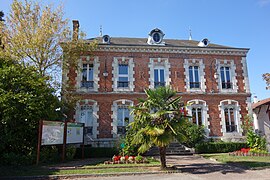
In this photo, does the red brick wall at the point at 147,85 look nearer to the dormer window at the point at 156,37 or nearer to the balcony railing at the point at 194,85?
the balcony railing at the point at 194,85

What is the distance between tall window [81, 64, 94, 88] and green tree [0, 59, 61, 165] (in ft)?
16.7

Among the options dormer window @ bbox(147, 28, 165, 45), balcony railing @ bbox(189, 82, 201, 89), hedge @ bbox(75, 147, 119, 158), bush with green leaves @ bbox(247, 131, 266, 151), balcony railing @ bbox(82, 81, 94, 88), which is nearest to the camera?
hedge @ bbox(75, 147, 119, 158)

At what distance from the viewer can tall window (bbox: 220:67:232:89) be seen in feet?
54.3

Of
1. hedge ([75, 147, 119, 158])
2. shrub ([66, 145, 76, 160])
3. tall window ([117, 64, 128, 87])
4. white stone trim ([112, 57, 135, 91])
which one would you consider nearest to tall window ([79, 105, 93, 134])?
white stone trim ([112, 57, 135, 91])

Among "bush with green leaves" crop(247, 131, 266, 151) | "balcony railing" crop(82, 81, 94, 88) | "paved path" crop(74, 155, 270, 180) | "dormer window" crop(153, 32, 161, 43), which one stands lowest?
"paved path" crop(74, 155, 270, 180)

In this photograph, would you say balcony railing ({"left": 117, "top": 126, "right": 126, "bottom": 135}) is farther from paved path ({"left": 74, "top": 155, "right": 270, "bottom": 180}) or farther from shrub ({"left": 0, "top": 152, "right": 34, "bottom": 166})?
shrub ({"left": 0, "top": 152, "right": 34, "bottom": 166})

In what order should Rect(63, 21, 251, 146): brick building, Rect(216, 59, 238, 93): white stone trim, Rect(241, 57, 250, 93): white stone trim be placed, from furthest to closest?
Rect(241, 57, 250, 93): white stone trim
Rect(216, 59, 238, 93): white stone trim
Rect(63, 21, 251, 146): brick building

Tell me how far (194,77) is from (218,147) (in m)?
5.61

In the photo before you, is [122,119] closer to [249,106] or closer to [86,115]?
[86,115]

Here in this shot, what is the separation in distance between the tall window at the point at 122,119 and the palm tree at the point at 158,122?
659cm

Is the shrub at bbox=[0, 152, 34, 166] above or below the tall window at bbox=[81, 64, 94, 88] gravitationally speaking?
below

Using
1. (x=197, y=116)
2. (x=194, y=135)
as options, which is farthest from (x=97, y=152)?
(x=197, y=116)

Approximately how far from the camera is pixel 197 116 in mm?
15789

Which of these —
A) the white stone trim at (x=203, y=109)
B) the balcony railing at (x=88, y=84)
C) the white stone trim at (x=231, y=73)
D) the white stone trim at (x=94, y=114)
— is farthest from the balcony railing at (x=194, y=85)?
the balcony railing at (x=88, y=84)
